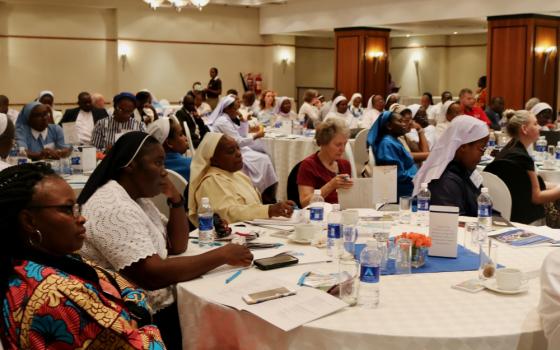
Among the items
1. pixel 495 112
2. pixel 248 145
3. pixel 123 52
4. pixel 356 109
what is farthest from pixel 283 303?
pixel 123 52

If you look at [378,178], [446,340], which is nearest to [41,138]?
[378,178]

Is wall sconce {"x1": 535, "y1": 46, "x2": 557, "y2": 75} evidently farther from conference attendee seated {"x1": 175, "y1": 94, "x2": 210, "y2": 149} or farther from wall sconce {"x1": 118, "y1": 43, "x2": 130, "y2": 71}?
wall sconce {"x1": 118, "y1": 43, "x2": 130, "y2": 71}

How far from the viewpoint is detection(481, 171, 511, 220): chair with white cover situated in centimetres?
448

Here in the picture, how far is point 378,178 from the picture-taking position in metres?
4.45

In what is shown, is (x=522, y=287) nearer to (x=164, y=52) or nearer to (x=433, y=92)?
(x=164, y=52)

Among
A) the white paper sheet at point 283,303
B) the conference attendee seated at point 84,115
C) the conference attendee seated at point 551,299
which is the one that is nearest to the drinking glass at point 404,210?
the white paper sheet at point 283,303

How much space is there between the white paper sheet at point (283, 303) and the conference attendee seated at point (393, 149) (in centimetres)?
338

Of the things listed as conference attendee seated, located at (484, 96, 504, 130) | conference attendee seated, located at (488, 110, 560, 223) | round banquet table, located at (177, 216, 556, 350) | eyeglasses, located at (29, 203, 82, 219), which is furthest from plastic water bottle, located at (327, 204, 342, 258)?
conference attendee seated, located at (484, 96, 504, 130)

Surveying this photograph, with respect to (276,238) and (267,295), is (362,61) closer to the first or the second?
(276,238)

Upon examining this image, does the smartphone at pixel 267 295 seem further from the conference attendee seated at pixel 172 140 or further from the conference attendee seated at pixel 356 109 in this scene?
the conference attendee seated at pixel 356 109

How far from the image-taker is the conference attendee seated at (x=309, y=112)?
1375cm

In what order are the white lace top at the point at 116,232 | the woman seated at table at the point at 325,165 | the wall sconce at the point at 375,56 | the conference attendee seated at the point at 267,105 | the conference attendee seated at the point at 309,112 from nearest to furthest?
the white lace top at the point at 116,232 < the woman seated at table at the point at 325,165 < the conference attendee seated at the point at 309,112 < the conference attendee seated at the point at 267,105 < the wall sconce at the point at 375,56

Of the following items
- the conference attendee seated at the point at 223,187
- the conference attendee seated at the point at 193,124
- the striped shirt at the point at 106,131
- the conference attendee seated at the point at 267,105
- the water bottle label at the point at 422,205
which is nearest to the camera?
the water bottle label at the point at 422,205

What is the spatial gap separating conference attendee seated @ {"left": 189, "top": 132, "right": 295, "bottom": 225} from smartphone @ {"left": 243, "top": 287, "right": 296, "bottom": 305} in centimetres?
134
